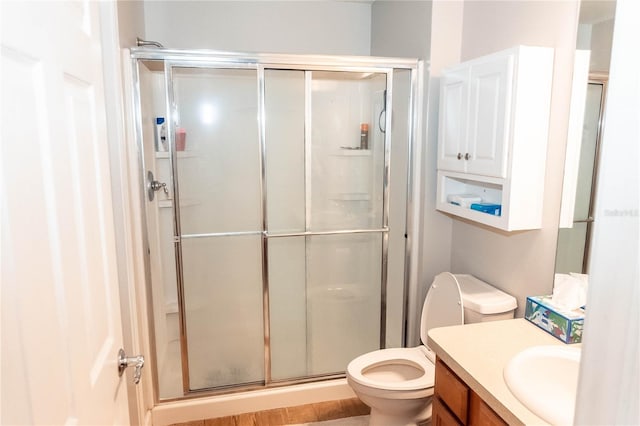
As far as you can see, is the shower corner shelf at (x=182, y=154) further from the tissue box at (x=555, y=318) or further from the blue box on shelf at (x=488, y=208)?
the tissue box at (x=555, y=318)

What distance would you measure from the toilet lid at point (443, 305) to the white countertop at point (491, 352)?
24cm

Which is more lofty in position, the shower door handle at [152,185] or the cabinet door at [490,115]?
the cabinet door at [490,115]

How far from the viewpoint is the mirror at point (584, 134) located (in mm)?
1512

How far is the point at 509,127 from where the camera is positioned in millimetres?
1695

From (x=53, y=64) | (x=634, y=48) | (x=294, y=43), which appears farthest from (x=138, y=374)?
(x=294, y=43)

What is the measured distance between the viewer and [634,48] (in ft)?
1.24

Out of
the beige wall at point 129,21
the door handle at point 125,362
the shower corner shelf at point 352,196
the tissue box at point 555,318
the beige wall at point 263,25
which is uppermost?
the beige wall at point 263,25

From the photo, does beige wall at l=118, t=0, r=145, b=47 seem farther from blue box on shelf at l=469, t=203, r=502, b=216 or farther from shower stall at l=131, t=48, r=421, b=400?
blue box on shelf at l=469, t=203, r=502, b=216

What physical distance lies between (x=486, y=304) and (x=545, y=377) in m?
0.55

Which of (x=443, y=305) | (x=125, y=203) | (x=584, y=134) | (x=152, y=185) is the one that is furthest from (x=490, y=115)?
(x=152, y=185)

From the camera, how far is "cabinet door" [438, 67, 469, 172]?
1.97 m

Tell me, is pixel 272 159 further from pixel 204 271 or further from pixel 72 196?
pixel 72 196

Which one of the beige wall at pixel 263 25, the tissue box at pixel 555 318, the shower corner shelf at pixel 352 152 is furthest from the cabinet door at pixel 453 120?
the beige wall at pixel 263 25

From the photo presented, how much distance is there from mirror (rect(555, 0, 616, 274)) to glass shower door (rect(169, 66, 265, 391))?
155 centimetres
